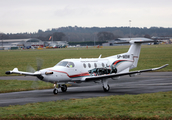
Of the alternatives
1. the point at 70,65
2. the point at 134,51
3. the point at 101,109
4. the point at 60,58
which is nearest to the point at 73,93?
the point at 70,65

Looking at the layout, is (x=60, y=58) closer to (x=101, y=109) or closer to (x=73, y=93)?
(x=73, y=93)

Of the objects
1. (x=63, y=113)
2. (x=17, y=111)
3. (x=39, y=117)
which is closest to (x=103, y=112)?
(x=63, y=113)

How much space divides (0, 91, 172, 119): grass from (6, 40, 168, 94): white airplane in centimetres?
474

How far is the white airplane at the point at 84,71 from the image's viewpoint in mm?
21281

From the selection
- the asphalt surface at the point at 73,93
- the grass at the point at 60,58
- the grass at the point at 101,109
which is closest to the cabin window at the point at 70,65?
the asphalt surface at the point at 73,93

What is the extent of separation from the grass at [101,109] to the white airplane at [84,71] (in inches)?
186

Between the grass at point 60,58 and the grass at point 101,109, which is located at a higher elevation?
the grass at point 101,109

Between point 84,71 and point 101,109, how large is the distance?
9.34 meters

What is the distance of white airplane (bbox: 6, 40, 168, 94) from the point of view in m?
21.3

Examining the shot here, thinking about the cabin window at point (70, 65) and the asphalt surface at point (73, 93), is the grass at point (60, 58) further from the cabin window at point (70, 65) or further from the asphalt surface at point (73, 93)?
the cabin window at point (70, 65)

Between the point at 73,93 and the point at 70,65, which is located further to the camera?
the point at 70,65

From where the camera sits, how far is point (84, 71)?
77.5 feet

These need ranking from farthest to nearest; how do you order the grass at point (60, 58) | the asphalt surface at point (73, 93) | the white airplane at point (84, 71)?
the grass at point (60, 58)
the white airplane at point (84, 71)
the asphalt surface at point (73, 93)

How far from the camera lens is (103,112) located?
1369 cm
